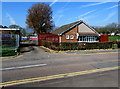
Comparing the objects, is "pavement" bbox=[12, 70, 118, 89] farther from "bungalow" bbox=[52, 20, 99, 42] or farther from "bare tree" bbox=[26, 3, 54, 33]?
"bare tree" bbox=[26, 3, 54, 33]

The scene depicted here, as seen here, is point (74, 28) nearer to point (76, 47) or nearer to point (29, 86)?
point (76, 47)

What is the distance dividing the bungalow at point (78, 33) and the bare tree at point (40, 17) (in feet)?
59.9

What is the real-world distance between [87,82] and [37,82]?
2.21 m

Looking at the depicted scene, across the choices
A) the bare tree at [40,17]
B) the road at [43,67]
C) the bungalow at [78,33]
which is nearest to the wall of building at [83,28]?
the bungalow at [78,33]

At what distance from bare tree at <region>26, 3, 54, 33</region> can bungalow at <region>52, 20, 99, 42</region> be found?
1824 cm

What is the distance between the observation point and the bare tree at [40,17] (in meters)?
41.6

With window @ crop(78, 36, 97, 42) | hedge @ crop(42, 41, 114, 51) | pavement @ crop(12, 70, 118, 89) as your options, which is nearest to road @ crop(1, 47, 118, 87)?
pavement @ crop(12, 70, 118, 89)

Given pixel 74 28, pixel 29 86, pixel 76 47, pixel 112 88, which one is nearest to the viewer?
pixel 112 88

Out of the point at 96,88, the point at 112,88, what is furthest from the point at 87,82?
the point at 112,88

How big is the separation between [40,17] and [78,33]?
20981 millimetres

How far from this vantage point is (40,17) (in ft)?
137

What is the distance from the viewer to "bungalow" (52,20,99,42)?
25.0 meters

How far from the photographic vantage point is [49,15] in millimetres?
43438

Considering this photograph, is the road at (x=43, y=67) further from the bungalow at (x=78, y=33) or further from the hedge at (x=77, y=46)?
the bungalow at (x=78, y=33)
